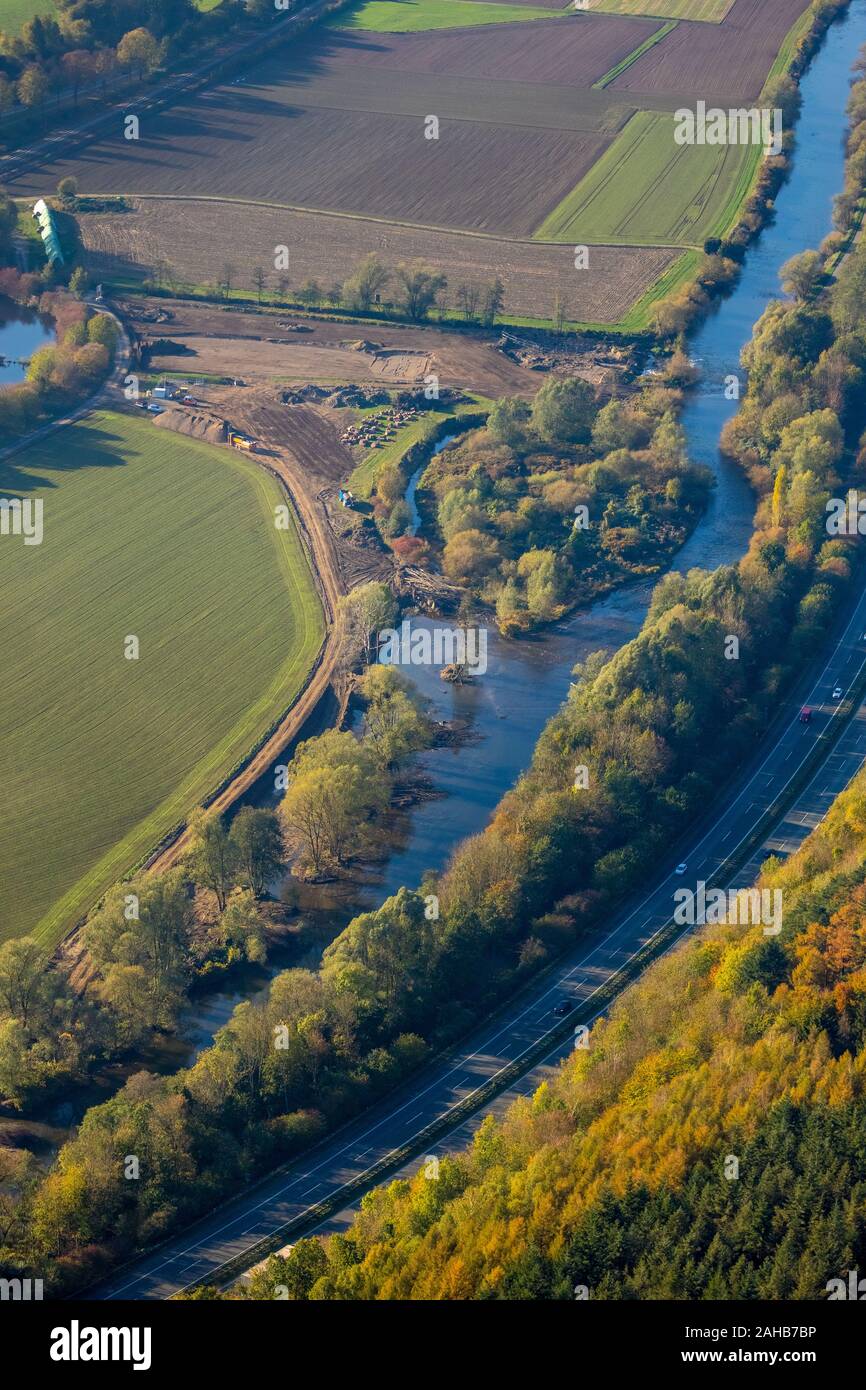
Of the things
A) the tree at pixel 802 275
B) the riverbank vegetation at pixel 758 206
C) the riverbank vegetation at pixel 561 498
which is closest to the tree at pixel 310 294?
the riverbank vegetation at pixel 561 498

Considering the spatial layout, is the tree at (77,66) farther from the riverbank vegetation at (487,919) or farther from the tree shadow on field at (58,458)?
the riverbank vegetation at (487,919)

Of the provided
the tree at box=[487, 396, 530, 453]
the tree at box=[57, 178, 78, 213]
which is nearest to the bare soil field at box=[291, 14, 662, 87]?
the tree at box=[57, 178, 78, 213]

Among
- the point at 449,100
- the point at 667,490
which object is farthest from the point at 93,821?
the point at 449,100

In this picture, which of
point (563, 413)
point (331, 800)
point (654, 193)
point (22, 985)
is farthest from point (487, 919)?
point (654, 193)

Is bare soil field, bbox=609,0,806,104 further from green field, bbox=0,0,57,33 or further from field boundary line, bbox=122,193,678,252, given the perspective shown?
green field, bbox=0,0,57,33

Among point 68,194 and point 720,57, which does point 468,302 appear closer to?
point 68,194

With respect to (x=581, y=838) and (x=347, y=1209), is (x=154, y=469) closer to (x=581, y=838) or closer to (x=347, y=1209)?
(x=581, y=838)
